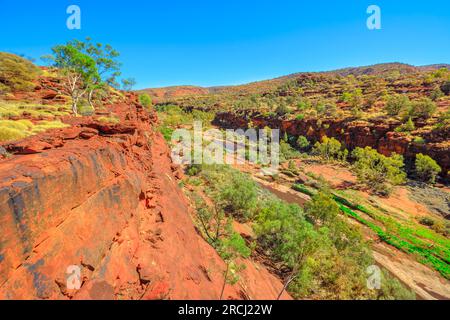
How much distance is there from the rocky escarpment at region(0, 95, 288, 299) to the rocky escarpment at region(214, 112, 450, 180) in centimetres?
4418

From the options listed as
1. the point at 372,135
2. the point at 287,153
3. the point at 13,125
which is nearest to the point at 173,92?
the point at 287,153

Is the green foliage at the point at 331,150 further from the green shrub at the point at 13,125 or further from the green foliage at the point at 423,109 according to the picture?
the green shrub at the point at 13,125

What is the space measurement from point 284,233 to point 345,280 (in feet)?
15.8

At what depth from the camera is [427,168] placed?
35.4 metres

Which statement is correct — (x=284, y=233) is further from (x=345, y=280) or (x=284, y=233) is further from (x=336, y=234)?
(x=336, y=234)

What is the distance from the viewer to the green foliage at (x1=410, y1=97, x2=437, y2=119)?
1758 inches

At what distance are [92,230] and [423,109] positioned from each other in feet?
203

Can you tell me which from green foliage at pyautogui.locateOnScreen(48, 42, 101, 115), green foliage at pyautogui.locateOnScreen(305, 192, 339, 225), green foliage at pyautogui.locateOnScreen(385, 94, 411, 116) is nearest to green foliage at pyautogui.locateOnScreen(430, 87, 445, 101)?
green foliage at pyautogui.locateOnScreen(385, 94, 411, 116)

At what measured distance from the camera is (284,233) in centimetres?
1667

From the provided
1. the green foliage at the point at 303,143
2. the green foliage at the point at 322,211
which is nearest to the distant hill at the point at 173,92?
the green foliage at the point at 303,143

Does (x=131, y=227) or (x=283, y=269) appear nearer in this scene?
(x=131, y=227)

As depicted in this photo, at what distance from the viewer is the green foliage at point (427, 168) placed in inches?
1369
